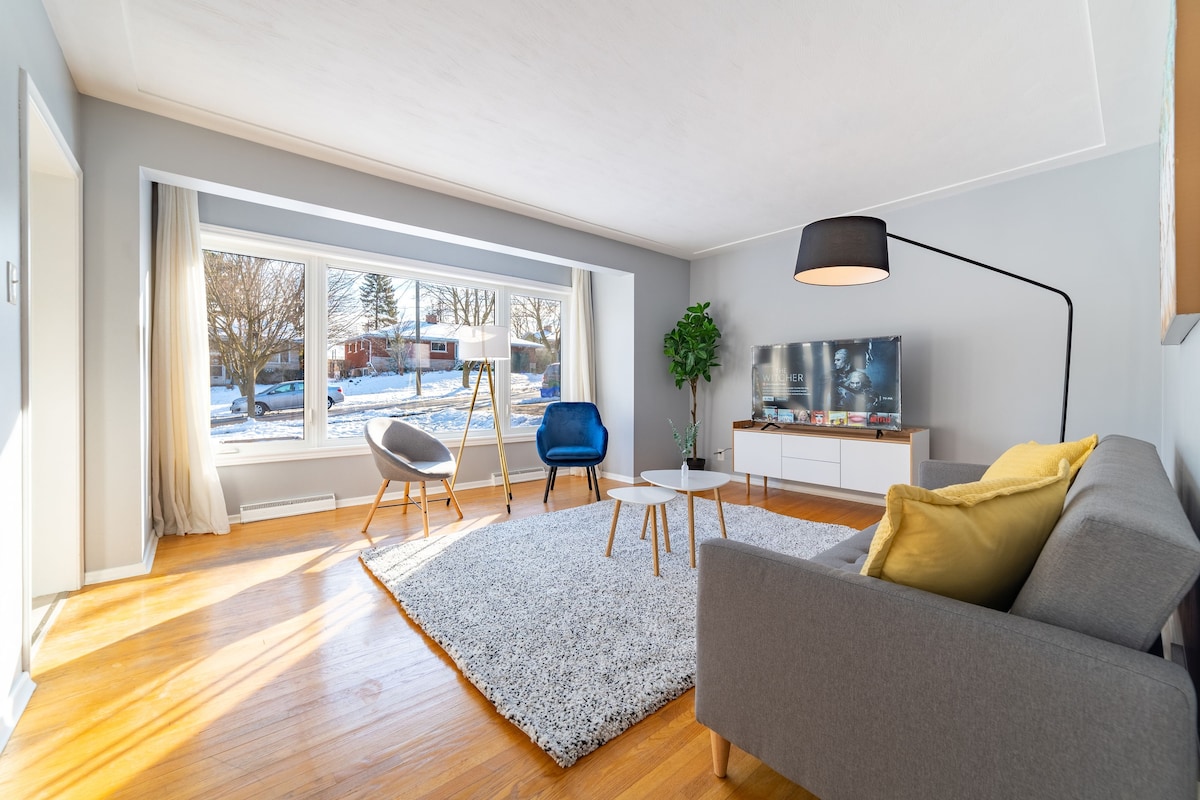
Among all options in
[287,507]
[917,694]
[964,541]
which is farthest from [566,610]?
[287,507]

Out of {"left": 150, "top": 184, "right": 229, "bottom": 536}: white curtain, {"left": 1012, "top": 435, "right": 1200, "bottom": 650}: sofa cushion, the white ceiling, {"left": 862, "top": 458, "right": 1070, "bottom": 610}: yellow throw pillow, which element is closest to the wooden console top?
the white ceiling

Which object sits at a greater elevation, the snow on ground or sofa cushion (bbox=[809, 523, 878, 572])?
the snow on ground

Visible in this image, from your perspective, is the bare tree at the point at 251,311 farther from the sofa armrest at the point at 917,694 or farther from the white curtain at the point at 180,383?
the sofa armrest at the point at 917,694

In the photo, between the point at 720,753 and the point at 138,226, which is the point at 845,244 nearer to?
the point at 720,753

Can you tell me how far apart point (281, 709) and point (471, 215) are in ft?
11.4

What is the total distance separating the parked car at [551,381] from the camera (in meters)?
5.88

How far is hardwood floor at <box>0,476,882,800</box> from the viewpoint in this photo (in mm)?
1362

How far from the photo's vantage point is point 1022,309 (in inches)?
144

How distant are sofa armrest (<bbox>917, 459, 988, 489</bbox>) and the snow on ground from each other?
3961 mm

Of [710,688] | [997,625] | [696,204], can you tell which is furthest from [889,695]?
[696,204]

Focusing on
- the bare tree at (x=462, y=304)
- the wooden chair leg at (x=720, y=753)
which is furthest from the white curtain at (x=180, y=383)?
the wooden chair leg at (x=720, y=753)

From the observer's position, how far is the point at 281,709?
1.67 m

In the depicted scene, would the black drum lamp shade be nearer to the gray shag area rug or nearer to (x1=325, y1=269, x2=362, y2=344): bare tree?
the gray shag area rug

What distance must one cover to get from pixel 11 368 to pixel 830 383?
15.8 feet
